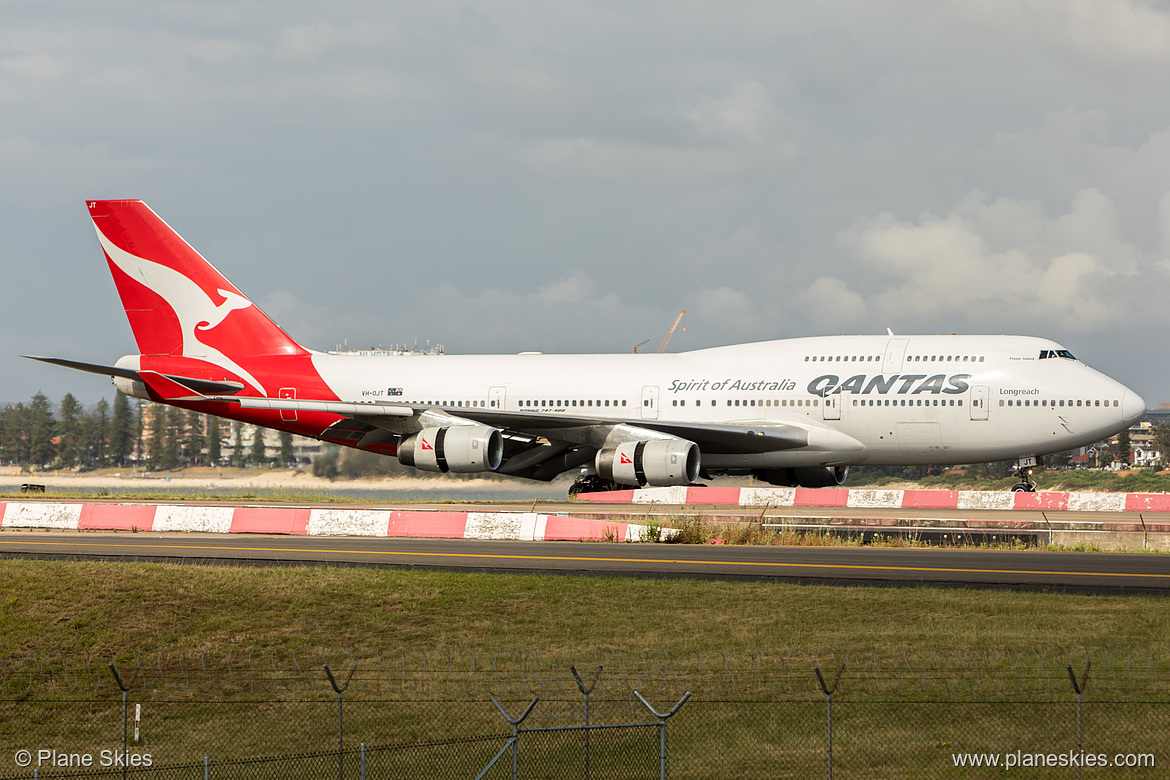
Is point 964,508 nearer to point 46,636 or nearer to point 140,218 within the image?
point 46,636

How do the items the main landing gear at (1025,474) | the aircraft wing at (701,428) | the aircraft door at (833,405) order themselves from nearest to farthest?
the aircraft door at (833,405)
the aircraft wing at (701,428)
the main landing gear at (1025,474)

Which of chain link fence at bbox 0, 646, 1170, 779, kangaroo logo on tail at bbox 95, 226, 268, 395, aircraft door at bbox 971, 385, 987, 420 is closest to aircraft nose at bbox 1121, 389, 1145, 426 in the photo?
aircraft door at bbox 971, 385, 987, 420

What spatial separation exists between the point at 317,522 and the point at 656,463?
1035 cm

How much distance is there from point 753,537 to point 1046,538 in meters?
7.03

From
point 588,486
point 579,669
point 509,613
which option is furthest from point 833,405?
point 579,669

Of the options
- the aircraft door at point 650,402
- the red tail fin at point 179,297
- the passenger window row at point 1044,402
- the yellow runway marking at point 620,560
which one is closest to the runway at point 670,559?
the yellow runway marking at point 620,560

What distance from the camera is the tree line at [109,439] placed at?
13362 cm

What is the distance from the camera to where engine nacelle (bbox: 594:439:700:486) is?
34250 millimetres

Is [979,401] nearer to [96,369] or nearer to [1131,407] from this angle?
[1131,407]

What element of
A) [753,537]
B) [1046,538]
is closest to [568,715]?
[753,537]

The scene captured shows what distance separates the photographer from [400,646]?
1748cm

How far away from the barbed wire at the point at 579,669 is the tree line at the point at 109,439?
11479 cm

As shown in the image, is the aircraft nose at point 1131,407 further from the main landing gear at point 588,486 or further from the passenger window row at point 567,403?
the main landing gear at point 588,486

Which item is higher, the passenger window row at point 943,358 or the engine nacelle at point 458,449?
the passenger window row at point 943,358
